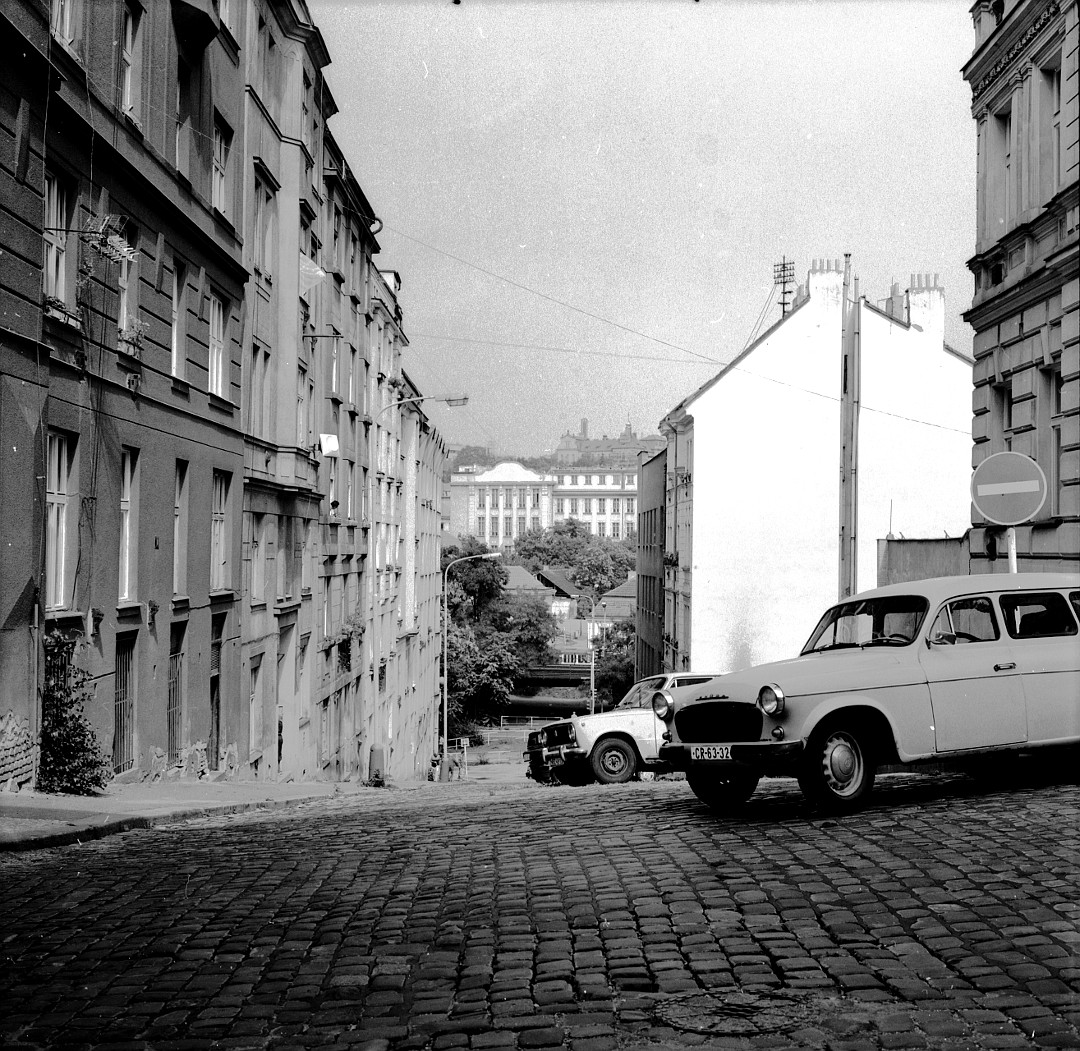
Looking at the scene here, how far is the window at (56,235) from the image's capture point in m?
13.4

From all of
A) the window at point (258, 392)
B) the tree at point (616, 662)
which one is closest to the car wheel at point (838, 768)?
the window at point (258, 392)

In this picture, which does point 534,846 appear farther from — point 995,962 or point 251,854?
point 995,962

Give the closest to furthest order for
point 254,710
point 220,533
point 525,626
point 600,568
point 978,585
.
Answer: point 978,585
point 220,533
point 254,710
point 525,626
point 600,568

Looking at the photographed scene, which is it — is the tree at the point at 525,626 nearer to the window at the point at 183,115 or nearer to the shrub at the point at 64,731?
the window at the point at 183,115

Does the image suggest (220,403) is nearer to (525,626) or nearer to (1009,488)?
(1009,488)

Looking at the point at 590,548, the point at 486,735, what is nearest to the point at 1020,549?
the point at 486,735

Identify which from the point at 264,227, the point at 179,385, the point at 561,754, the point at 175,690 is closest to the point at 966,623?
the point at 561,754

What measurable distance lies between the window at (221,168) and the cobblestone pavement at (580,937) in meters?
13.5

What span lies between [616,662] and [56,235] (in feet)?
231

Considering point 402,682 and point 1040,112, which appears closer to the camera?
point 1040,112

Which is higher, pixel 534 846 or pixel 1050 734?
pixel 1050 734

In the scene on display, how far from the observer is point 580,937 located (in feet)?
21.6

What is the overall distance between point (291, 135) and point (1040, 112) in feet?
49.6

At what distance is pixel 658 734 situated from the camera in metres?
17.3
